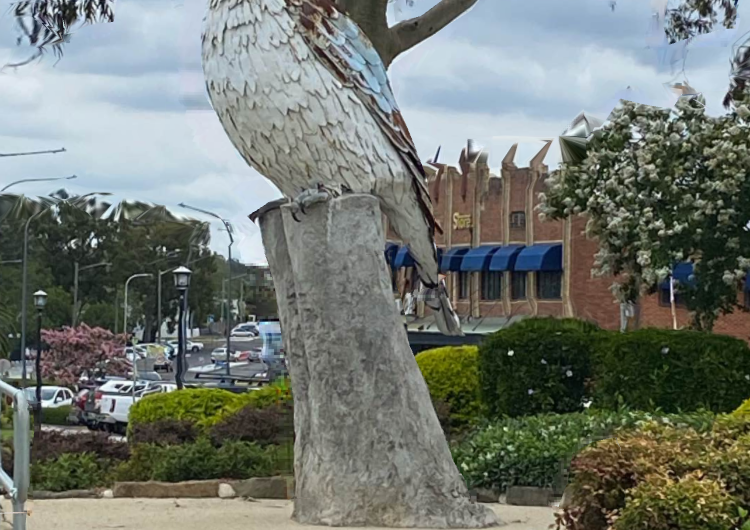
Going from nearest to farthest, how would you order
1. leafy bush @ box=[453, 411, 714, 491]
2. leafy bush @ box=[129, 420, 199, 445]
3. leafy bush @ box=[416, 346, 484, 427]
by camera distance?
leafy bush @ box=[453, 411, 714, 491] → leafy bush @ box=[129, 420, 199, 445] → leafy bush @ box=[416, 346, 484, 427]

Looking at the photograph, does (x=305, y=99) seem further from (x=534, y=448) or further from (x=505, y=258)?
(x=505, y=258)

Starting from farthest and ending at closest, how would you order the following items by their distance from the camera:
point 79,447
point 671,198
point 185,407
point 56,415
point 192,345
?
point 192,345 < point 56,415 < point 671,198 < point 185,407 < point 79,447

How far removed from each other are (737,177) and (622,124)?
317cm

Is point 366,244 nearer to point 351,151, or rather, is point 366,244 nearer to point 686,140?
point 351,151

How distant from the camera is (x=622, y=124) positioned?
82.4ft

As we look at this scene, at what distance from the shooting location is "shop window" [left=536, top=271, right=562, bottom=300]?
3884cm

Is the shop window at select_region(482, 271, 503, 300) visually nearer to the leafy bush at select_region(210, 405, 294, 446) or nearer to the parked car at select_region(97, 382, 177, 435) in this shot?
the parked car at select_region(97, 382, 177, 435)

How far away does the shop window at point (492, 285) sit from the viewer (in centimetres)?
4047

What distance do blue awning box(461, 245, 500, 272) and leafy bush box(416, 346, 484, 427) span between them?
22951 millimetres

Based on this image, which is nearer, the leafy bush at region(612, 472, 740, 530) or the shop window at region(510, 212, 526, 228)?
the leafy bush at region(612, 472, 740, 530)

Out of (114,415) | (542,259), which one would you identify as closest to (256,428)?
(114,415)

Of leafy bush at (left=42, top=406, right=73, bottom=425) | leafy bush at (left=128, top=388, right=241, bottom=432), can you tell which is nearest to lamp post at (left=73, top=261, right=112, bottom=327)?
leafy bush at (left=42, top=406, right=73, bottom=425)

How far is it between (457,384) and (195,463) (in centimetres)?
426

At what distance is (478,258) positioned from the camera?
3991 centimetres
